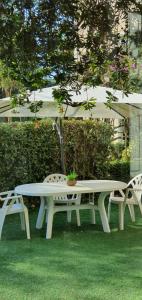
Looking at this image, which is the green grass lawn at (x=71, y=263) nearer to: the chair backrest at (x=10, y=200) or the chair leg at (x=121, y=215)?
the chair leg at (x=121, y=215)

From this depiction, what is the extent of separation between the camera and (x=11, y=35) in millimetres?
2336

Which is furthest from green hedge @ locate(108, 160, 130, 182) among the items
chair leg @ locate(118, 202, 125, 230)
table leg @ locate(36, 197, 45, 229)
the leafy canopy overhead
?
the leafy canopy overhead

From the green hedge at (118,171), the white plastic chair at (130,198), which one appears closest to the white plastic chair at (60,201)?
the white plastic chair at (130,198)

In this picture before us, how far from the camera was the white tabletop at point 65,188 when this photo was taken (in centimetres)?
527

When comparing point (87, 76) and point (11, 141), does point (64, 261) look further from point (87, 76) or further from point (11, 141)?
point (11, 141)

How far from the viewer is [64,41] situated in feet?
7.91

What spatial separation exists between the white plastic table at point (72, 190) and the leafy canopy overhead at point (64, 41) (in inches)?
111

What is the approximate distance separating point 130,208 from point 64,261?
165 cm

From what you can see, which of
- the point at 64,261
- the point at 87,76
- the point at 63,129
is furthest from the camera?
the point at 63,129

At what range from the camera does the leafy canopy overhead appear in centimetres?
235

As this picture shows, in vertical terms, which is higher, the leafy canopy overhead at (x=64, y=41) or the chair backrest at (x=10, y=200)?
the leafy canopy overhead at (x=64, y=41)

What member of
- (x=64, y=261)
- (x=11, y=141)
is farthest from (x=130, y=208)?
(x=11, y=141)

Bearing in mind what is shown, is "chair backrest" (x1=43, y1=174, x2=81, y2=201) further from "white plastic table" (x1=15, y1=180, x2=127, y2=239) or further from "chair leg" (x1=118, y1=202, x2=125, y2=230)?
"chair leg" (x1=118, y1=202, x2=125, y2=230)

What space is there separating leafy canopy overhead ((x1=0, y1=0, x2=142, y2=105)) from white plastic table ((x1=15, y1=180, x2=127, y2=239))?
2.81m
